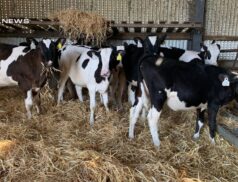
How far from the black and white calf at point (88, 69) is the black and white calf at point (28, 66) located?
764 millimetres

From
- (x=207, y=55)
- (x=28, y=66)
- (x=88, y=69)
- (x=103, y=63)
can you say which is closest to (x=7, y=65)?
(x=28, y=66)

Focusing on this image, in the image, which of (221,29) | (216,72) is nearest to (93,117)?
(216,72)

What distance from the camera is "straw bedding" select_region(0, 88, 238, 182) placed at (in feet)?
12.2

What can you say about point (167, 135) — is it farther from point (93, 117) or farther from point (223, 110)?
point (223, 110)

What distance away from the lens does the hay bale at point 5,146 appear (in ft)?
13.4

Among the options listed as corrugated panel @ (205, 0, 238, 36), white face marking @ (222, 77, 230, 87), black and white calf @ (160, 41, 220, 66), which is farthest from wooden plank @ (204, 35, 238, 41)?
white face marking @ (222, 77, 230, 87)

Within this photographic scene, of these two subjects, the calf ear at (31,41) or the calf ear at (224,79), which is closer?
the calf ear at (224,79)

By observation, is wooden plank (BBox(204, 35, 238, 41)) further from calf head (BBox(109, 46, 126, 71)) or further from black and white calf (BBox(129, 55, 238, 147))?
black and white calf (BBox(129, 55, 238, 147))

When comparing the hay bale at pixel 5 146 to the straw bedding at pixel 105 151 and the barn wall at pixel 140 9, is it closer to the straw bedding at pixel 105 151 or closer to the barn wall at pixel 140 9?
the straw bedding at pixel 105 151

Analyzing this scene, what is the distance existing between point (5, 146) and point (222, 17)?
794cm

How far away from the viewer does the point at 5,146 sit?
13.9 feet

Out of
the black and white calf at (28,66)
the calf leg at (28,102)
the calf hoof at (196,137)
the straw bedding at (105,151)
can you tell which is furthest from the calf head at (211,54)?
the calf leg at (28,102)

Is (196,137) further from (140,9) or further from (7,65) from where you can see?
(140,9)

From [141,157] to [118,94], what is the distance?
2.98 meters
